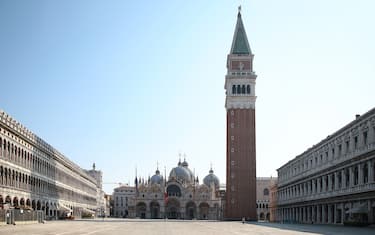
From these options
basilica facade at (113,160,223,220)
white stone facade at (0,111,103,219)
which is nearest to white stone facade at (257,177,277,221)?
basilica facade at (113,160,223,220)

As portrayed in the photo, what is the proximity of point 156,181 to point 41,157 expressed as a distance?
107761mm

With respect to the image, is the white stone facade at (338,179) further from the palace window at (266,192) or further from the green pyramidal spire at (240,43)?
the palace window at (266,192)

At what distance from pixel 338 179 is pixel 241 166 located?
47.3m

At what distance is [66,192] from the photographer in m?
120

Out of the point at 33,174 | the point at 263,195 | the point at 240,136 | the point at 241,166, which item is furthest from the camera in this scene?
the point at 263,195

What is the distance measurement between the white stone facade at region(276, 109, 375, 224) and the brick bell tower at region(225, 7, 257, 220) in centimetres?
1169

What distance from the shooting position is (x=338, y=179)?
72.5 meters

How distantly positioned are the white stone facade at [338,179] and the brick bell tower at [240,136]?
11.7m

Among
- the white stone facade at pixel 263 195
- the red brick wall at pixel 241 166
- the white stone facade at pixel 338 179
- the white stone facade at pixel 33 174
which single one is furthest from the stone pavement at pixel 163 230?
the white stone facade at pixel 263 195

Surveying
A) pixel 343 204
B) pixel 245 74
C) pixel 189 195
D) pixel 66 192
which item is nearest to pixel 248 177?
pixel 245 74

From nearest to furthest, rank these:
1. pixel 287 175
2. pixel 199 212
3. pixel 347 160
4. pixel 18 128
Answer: pixel 347 160 < pixel 18 128 < pixel 287 175 < pixel 199 212

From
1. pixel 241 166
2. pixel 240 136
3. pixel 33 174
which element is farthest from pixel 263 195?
pixel 33 174

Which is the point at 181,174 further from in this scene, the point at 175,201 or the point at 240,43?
the point at 240,43

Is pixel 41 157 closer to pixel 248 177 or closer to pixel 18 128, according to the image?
pixel 18 128
